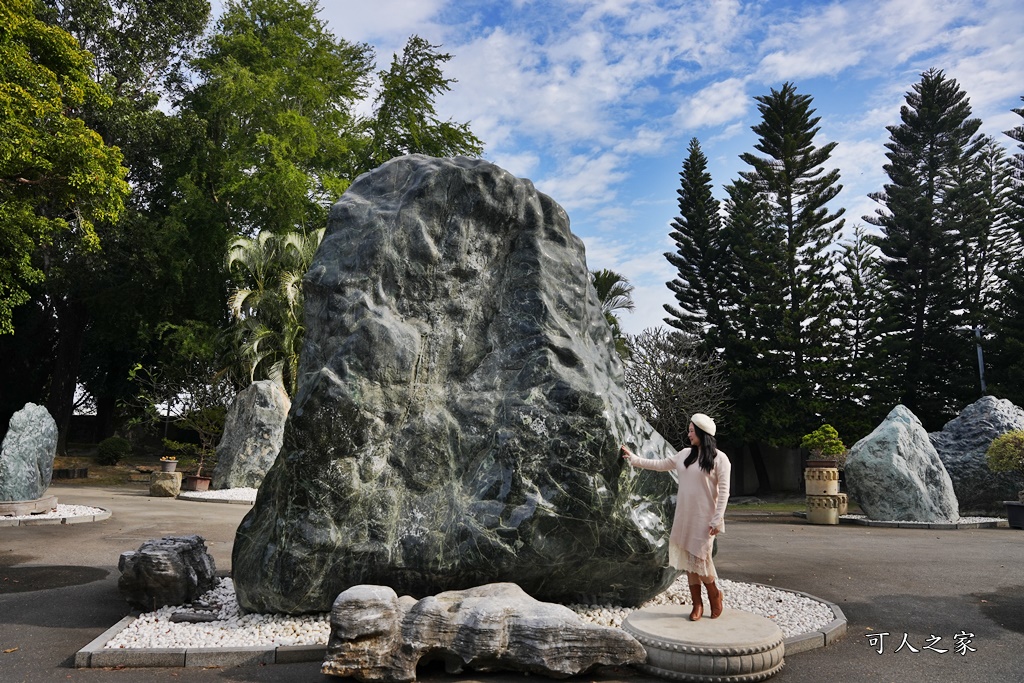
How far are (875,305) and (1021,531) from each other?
52.5ft

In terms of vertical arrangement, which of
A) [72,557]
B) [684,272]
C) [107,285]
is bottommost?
[72,557]

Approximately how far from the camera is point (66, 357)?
25.1 metres

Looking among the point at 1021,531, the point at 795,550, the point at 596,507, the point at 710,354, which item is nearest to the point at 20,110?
the point at 596,507

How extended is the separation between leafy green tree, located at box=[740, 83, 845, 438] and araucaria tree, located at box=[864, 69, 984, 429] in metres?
2.15

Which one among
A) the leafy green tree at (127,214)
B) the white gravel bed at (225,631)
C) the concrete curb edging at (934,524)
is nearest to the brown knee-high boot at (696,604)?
the white gravel bed at (225,631)

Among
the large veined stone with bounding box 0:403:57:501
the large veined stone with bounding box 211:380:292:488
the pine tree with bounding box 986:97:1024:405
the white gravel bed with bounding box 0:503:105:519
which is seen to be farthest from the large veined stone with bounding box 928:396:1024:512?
the large veined stone with bounding box 0:403:57:501

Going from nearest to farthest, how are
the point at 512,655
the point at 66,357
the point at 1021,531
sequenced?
the point at 512,655 < the point at 1021,531 < the point at 66,357

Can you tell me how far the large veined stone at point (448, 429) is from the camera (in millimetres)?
5293

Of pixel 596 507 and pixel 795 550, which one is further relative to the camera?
pixel 795 550

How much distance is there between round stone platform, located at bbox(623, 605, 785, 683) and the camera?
14.3 feet

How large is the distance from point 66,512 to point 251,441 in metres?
5.08

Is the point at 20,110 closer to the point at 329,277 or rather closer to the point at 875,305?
the point at 329,277

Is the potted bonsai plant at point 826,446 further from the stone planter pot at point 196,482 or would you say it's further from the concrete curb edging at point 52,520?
the stone planter pot at point 196,482

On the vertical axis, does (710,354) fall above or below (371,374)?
above
